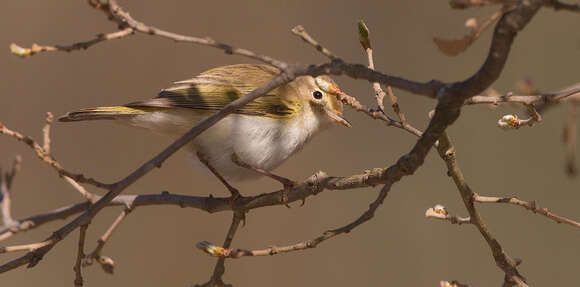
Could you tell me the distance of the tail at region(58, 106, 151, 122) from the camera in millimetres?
2234

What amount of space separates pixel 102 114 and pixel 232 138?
19.1 inches

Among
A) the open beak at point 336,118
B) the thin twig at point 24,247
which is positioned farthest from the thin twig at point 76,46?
the open beak at point 336,118

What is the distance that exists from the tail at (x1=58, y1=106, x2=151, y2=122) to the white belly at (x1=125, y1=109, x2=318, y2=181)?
0.11 feet

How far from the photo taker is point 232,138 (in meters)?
2.44

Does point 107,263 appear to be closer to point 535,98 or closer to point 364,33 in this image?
point 364,33

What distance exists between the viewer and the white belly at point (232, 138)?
2432mm

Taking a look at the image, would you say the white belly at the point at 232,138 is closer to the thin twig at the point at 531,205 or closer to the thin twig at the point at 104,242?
the thin twig at the point at 104,242

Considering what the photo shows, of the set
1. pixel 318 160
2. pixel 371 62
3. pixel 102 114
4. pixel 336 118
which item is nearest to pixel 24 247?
pixel 102 114

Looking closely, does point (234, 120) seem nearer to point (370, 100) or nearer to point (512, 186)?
point (370, 100)

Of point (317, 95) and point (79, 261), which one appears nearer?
point (79, 261)

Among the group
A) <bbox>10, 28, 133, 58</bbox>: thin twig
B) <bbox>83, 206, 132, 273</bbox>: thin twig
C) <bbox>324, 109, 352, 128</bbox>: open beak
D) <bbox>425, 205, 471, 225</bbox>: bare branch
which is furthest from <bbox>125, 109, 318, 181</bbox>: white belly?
<bbox>10, 28, 133, 58</bbox>: thin twig

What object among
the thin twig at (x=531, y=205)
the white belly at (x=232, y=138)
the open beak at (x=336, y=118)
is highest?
the open beak at (x=336, y=118)

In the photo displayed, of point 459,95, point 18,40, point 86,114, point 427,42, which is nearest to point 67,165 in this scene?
point 18,40

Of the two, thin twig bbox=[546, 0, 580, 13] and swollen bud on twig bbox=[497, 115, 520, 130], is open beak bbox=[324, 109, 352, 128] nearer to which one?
swollen bud on twig bbox=[497, 115, 520, 130]
